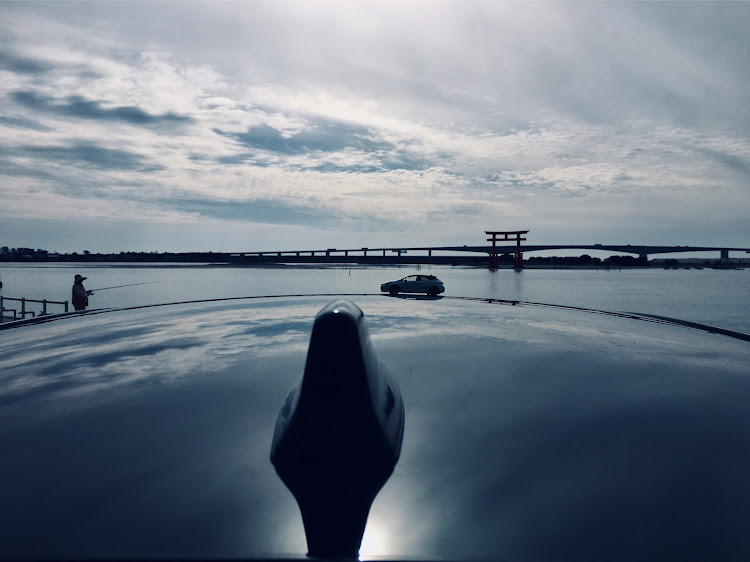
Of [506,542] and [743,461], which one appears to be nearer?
[506,542]

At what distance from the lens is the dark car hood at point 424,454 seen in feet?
13.4

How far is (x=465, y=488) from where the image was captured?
193 inches

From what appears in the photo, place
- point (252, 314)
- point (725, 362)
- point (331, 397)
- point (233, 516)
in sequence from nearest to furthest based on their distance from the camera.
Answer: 1. point (233, 516)
2. point (331, 397)
3. point (725, 362)
4. point (252, 314)

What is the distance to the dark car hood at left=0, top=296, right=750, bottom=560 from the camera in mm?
4074

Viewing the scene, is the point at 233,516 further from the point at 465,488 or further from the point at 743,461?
the point at 743,461

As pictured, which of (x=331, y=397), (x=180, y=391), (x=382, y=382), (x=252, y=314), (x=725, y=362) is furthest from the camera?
(x=252, y=314)

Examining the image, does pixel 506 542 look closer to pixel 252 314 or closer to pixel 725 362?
pixel 725 362

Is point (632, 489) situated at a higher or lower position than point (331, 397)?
lower

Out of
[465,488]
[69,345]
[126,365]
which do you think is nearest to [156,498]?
[465,488]

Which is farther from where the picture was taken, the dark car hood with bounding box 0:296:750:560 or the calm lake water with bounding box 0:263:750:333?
the calm lake water with bounding box 0:263:750:333

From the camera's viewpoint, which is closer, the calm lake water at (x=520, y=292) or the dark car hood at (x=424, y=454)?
the dark car hood at (x=424, y=454)

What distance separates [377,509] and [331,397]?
1.32 metres

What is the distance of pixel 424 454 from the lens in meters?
5.66

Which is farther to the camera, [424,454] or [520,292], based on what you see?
[520,292]
